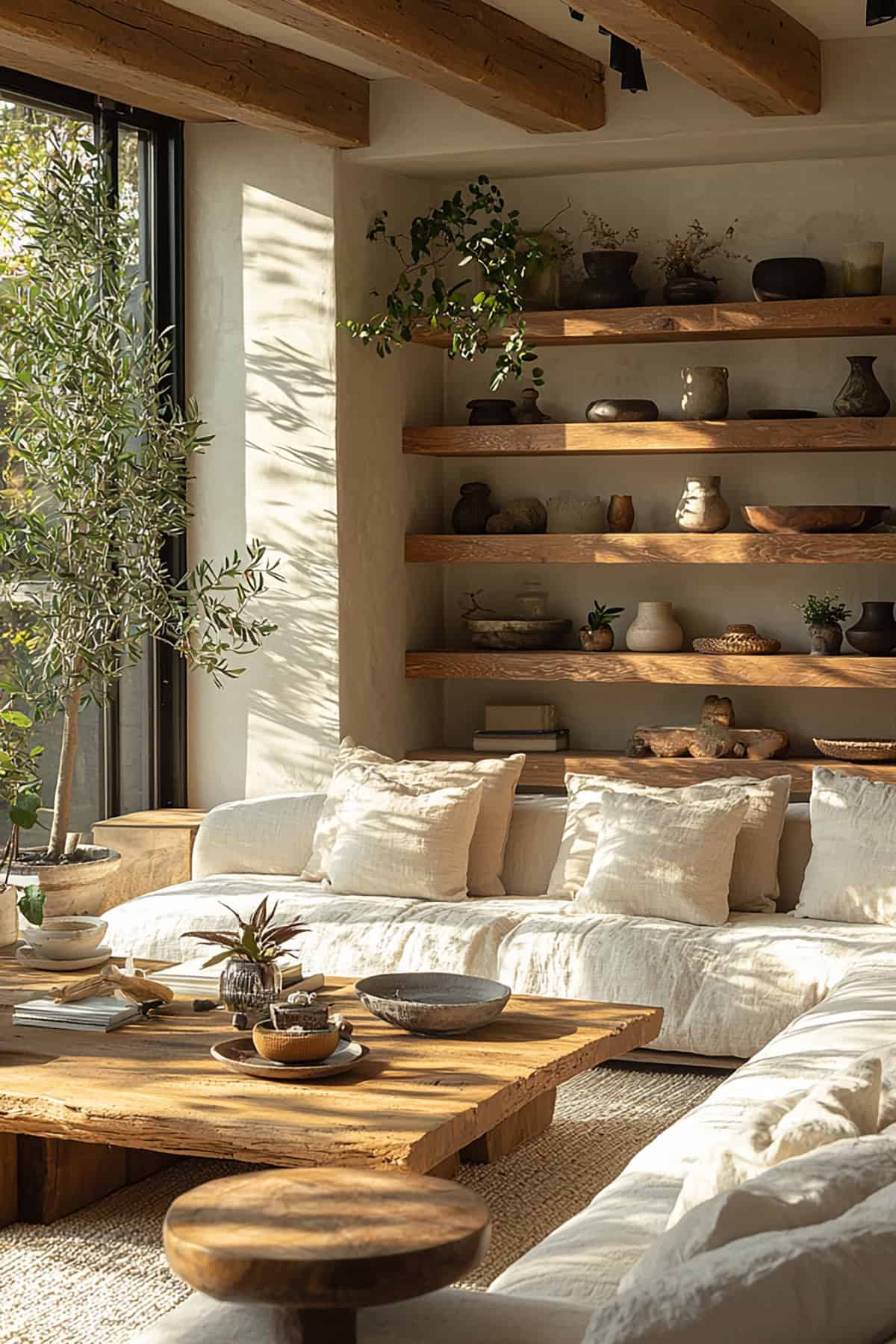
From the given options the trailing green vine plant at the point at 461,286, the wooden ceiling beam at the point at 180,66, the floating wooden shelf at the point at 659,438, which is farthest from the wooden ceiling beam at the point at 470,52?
the floating wooden shelf at the point at 659,438

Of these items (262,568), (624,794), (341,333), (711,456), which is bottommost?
(624,794)

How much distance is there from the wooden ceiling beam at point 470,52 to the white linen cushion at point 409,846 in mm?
2067

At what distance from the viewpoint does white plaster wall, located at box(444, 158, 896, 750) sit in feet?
20.1

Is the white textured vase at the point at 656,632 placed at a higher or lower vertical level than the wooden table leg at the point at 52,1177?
higher

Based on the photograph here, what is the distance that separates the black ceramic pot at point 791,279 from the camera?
589 centimetres

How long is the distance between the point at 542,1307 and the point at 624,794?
9.71ft

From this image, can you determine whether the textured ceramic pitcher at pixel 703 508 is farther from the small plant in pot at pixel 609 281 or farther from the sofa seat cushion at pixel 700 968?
the sofa seat cushion at pixel 700 968

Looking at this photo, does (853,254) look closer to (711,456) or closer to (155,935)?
(711,456)

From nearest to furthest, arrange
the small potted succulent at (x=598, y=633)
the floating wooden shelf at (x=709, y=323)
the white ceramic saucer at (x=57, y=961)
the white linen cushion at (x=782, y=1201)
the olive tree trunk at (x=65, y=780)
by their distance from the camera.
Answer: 1. the white linen cushion at (x=782, y=1201)
2. the white ceramic saucer at (x=57, y=961)
3. the olive tree trunk at (x=65, y=780)
4. the floating wooden shelf at (x=709, y=323)
5. the small potted succulent at (x=598, y=633)

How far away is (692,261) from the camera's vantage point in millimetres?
6238

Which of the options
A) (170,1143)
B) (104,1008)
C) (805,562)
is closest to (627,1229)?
(170,1143)

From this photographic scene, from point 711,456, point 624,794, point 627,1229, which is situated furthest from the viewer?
point 711,456

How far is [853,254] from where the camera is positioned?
19.2 ft

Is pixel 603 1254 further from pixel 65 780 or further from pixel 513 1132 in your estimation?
pixel 65 780
